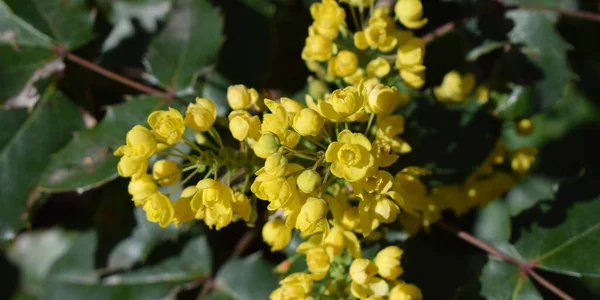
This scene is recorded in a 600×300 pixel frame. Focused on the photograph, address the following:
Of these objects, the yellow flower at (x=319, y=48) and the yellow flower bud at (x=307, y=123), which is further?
the yellow flower at (x=319, y=48)

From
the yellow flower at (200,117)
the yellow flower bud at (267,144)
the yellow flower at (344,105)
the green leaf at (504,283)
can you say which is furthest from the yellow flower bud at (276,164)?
the green leaf at (504,283)

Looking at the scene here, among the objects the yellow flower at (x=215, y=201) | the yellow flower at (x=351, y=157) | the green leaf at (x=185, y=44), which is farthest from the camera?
the green leaf at (x=185, y=44)

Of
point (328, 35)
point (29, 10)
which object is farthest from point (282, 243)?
point (29, 10)

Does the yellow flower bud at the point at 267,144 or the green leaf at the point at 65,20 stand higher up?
the yellow flower bud at the point at 267,144

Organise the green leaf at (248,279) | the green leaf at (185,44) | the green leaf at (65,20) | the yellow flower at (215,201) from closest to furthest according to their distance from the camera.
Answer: the yellow flower at (215,201), the green leaf at (185,44), the green leaf at (65,20), the green leaf at (248,279)

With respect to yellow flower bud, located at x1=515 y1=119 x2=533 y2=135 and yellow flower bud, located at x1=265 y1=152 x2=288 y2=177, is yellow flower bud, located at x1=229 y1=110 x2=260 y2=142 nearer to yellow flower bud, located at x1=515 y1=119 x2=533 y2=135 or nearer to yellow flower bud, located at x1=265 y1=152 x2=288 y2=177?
yellow flower bud, located at x1=265 y1=152 x2=288 y2=177

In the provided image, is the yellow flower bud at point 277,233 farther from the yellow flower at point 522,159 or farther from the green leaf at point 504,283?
the yellow flower at point 522,159

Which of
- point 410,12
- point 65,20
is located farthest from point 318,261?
point 65,20

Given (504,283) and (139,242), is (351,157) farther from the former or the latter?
(139,242)
